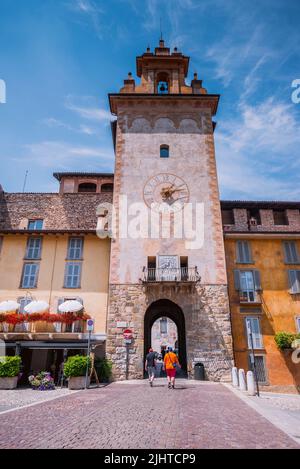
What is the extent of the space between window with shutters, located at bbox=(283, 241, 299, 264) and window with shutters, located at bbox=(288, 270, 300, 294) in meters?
0.70

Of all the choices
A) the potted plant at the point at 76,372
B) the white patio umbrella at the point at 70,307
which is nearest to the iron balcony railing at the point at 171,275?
the white patio umbrella at the point at 70,307

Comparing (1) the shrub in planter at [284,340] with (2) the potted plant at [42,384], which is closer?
(2) the potted plant at [42,384]

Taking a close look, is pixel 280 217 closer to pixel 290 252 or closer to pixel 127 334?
pixel 290 252

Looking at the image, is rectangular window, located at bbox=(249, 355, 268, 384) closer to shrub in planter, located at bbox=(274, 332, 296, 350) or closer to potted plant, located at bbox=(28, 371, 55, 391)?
shrub in planter, located at bbox=(274, 332, 296, 350)

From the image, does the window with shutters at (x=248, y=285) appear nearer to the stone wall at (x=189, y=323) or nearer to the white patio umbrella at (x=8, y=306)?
the stone wall at (x=189, y=323)

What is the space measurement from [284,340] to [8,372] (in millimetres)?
14733

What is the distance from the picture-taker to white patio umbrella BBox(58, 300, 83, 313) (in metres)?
16.3

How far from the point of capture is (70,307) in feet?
53.8

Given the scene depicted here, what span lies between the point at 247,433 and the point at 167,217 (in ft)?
48.8

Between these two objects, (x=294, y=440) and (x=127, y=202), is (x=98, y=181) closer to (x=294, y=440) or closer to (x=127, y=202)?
(x=127, y=202)

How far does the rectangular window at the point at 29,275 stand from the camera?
1863 cm

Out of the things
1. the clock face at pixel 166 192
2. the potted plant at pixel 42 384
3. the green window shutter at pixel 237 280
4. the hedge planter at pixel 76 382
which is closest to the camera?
the hedge planter at pixel 76 382

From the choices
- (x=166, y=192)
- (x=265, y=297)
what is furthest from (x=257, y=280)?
(x=166, y=192)

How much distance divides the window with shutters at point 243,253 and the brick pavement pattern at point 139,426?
36.3ft
